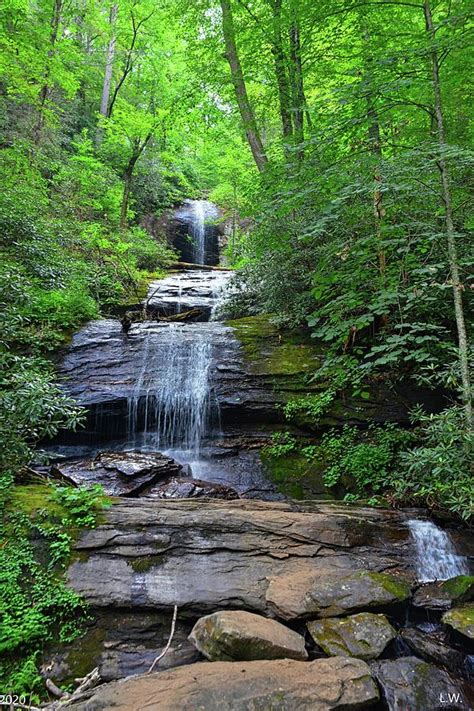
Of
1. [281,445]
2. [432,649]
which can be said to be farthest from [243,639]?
[281,445]

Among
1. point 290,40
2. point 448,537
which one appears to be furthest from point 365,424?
point 290,40

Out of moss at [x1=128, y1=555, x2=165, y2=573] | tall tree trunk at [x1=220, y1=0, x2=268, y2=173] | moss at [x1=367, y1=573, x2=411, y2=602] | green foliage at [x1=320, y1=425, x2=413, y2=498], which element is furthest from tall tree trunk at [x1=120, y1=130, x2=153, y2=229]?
moss at [x1=367, y1=573, x2=411, y2=602]

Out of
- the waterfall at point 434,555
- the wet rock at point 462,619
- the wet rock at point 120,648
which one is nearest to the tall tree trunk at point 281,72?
the waterfall at point 434,555

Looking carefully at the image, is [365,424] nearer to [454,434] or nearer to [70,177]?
[454,434]

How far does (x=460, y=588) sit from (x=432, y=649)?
2.35ft

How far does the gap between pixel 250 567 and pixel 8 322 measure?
143 inches

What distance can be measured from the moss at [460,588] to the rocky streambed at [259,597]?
0.5 inches

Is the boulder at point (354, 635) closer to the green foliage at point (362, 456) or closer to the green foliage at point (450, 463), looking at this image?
the green foliage at point (450, 463)

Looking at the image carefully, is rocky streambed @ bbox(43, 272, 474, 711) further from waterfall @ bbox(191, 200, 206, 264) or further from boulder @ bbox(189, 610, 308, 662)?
waterfall @ bbox(191, 200, 206, 264)

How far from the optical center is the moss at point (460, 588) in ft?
11.0

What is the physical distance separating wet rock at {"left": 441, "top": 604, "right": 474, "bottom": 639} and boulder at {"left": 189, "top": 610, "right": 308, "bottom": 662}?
1235 millimetres

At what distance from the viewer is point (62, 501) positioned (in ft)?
12.8

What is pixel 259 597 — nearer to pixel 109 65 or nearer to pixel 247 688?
pixel 247 688

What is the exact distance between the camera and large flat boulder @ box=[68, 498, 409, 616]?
10.6 ft
